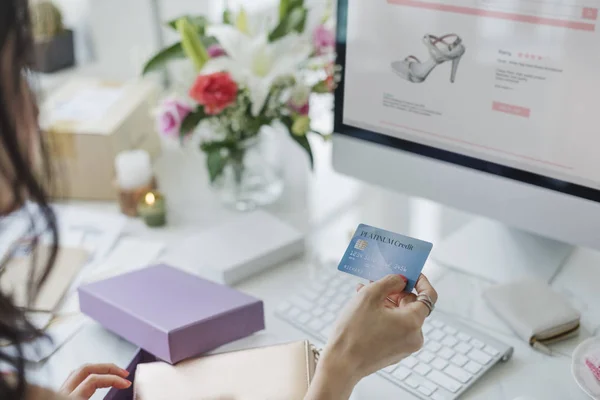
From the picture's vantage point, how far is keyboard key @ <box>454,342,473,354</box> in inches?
32.0

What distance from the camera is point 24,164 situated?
22.4 inches

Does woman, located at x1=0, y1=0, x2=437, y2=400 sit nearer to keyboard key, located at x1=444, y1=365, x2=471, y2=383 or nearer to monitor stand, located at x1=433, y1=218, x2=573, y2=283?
keyboard key, located at x1=444, y1=365, x2=471, y2=383

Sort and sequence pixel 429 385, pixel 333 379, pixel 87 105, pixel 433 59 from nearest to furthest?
pixel 333 379 < pixel 429 385 < pixel 433 59 < pixel 87 105

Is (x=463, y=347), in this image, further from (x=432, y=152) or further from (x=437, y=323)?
(x=432, y=152)

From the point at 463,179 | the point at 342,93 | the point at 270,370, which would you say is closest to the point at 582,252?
the point at 463,179

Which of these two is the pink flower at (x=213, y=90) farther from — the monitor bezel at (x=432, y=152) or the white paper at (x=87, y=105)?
the white paper at (x=87, y=105)

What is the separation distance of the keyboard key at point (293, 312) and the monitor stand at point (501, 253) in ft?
0.76

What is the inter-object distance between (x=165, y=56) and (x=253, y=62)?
0.56 ft

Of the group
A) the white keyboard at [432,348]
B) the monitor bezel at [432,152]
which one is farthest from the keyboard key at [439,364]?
the monitor bezel at [432,152]

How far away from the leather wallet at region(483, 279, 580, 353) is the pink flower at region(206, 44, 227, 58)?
539 millimetres

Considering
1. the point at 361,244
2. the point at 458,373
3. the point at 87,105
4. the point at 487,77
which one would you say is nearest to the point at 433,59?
the point at 487,77

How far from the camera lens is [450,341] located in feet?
2.72

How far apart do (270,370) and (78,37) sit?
1148 millimetres

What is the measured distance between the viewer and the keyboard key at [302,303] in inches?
35.8
